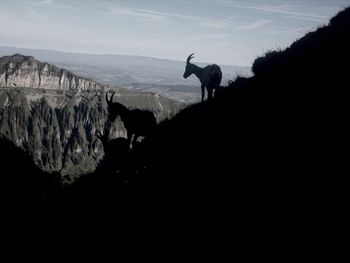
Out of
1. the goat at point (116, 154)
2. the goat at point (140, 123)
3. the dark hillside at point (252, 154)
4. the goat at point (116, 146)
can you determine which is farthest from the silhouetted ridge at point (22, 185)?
the goat at point (140, 123)

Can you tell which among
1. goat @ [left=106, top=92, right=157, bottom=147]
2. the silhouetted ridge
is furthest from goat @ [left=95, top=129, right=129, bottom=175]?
the silhouetted ridge

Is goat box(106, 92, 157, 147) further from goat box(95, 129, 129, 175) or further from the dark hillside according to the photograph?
goat box(95, 129, 129, 175)

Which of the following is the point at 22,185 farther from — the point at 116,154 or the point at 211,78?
the point at 211,78

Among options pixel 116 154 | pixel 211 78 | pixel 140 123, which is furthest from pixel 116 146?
pixel 211 78

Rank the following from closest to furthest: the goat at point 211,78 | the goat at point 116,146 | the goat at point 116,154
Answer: the goat at point 116,154, the goat at point 116,146, the goat at point 211,78

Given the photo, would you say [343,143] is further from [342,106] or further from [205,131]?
[205,131]

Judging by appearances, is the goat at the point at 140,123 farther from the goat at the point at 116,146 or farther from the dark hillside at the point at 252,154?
the goat at the point at 116,146

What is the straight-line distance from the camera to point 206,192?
1082 centimetres

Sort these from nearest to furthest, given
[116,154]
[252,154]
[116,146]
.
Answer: [252,154], [116,154], [116,146]

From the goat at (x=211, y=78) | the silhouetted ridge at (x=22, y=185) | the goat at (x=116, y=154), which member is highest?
the goat at (x=211, y=78)

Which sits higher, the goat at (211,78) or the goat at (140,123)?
the goat at (211,78)

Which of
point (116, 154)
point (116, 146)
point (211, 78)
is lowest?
point (116, 154)

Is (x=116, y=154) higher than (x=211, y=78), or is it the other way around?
(x=211, y=78)

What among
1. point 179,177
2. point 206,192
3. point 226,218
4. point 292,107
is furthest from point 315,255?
point 292,107
